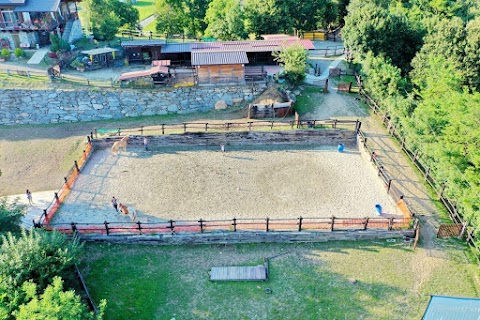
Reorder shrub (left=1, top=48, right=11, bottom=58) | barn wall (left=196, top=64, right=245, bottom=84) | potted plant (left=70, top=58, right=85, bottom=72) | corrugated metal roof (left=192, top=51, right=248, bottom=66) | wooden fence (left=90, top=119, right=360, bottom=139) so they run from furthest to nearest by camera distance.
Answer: shrub (left=1, top=48, right=11, bottom=58) → potted plant (left=70, top=58, right=85, bottom=72) → barn wall (left=196, top=64, right=245, bottom=84) → corrugated metal roof (left=192, top=51, right=248, bottom=66) → wooden fence (left=90, top=119, right=360, bottom=139)

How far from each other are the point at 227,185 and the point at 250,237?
4.80 m

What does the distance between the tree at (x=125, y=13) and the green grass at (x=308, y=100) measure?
25.4 meters

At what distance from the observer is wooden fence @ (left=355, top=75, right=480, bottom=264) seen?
62.6ft

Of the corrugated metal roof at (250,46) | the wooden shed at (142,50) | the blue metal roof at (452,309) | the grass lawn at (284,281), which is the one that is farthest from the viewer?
the wooden shed at (142,50)

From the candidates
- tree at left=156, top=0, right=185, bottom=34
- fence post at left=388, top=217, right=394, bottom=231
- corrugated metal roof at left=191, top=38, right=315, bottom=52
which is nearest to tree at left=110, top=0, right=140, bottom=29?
tree at left=156, top=0, right=185, bottom=34

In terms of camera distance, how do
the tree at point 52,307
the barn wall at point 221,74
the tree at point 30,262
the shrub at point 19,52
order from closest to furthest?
the tree at point 52,307 → the tree at point 30,262 → the barn wall at point 221,74 → the shrub at point 19,52

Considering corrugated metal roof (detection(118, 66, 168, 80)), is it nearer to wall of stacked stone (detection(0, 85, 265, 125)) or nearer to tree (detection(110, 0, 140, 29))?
wall of stacked stone (detection(0, 85, 265, 125))

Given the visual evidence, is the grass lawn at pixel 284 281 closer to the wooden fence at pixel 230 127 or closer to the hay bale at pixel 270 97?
the wooden fence at pixel 230 127

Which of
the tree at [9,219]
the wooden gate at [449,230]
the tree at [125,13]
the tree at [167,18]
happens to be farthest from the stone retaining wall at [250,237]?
the tree at [125,13]

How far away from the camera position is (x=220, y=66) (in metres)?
32.7

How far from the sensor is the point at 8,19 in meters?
36.6

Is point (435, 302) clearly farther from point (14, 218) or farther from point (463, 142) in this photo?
point (14, 218)

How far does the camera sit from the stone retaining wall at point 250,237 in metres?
19.1

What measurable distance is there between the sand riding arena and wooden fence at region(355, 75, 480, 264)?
2773 mm
